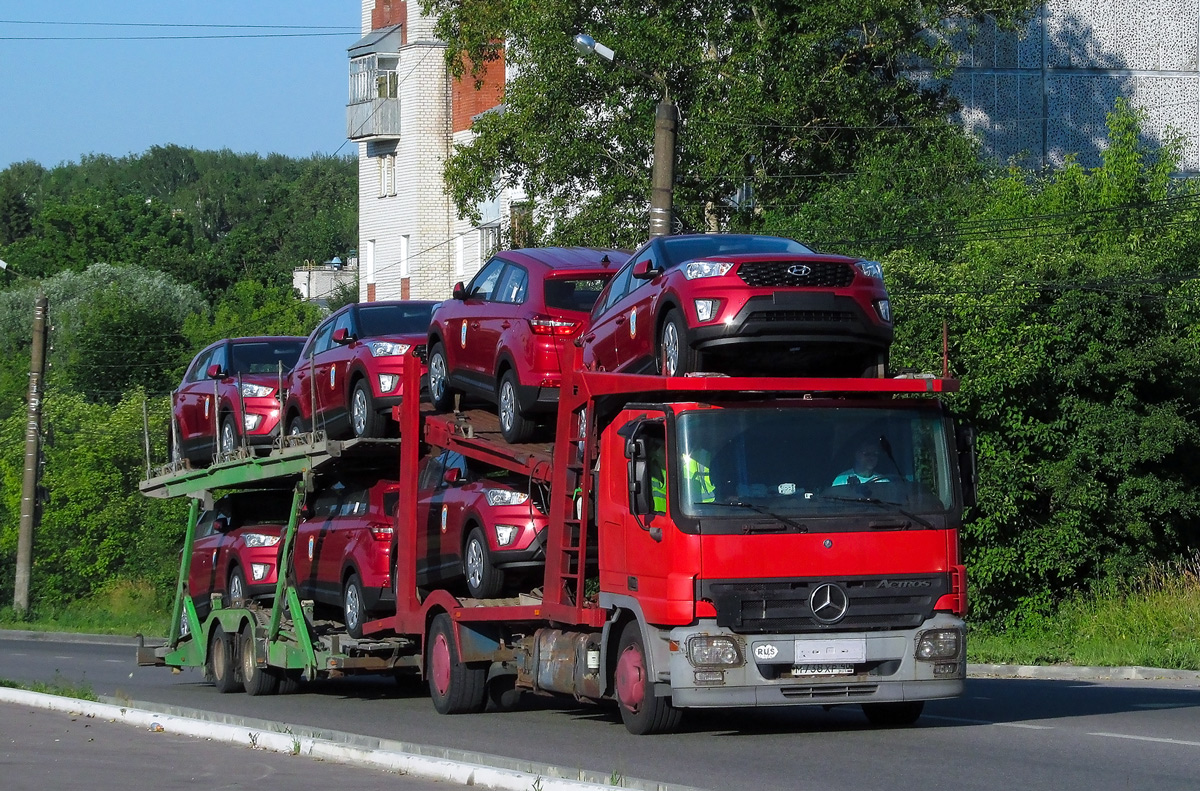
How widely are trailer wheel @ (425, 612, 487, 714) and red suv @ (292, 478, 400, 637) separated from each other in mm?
1118

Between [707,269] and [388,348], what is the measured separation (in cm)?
537

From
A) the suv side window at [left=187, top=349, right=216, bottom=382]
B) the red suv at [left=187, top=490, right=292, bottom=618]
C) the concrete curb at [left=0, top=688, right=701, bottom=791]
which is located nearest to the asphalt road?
the concrete curb at [left=0, top=688, right=701, bottom=791]

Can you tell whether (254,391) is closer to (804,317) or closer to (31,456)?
(804,317)

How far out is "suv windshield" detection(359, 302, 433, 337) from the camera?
16.6 metres

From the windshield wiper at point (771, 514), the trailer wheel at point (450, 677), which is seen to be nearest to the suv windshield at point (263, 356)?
the trailer wheel at point (450, 677)

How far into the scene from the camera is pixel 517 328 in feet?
44.5

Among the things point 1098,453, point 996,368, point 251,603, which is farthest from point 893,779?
point 1098,453

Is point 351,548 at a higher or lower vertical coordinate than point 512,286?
lower

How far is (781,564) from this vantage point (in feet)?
34.2

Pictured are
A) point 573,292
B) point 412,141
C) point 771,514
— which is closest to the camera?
point 771,514

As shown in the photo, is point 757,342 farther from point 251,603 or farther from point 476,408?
point 251,603

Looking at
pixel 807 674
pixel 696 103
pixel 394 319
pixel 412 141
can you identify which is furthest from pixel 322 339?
pixel 412 141

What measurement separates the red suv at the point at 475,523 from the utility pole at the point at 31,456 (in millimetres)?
26015

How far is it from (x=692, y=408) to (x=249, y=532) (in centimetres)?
915
